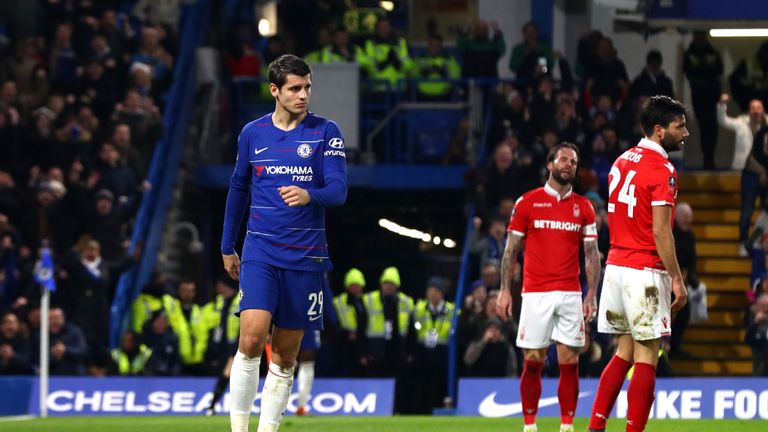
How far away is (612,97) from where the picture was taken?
77.5ft

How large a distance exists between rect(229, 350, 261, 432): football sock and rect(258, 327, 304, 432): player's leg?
83 millimetres

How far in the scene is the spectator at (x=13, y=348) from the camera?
2070 cm

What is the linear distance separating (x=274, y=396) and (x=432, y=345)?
11.6 metres

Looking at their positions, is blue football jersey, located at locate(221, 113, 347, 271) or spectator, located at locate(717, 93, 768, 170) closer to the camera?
blue football jersey, located at locate(221, 113, 347, 271)

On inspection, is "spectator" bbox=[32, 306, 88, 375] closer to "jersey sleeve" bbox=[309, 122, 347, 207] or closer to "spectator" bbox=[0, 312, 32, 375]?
"spectator" bbox=[0, 312, 32, 375]

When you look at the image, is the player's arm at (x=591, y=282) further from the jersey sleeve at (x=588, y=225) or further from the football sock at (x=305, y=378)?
the football sock at (x=305, y=378)

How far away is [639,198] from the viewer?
34.1 ft

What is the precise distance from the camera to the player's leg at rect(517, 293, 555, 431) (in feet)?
41.5

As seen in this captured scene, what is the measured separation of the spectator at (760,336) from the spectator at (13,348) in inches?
325

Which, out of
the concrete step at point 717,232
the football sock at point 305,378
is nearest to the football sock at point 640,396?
the football sock at point 305,378

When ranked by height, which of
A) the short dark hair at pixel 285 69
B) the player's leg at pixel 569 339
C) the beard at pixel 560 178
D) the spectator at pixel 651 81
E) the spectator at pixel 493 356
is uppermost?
the short dark hair at pixel 285 69

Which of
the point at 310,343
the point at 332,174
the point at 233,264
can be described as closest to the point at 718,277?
the point at 310,343

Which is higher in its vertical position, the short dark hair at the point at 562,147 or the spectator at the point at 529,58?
the spectator at the point at 529,58

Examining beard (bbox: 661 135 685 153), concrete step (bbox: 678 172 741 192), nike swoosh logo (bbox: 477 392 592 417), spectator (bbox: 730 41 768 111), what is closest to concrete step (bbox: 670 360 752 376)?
concrete step (bbox: 678 172 741 192)
